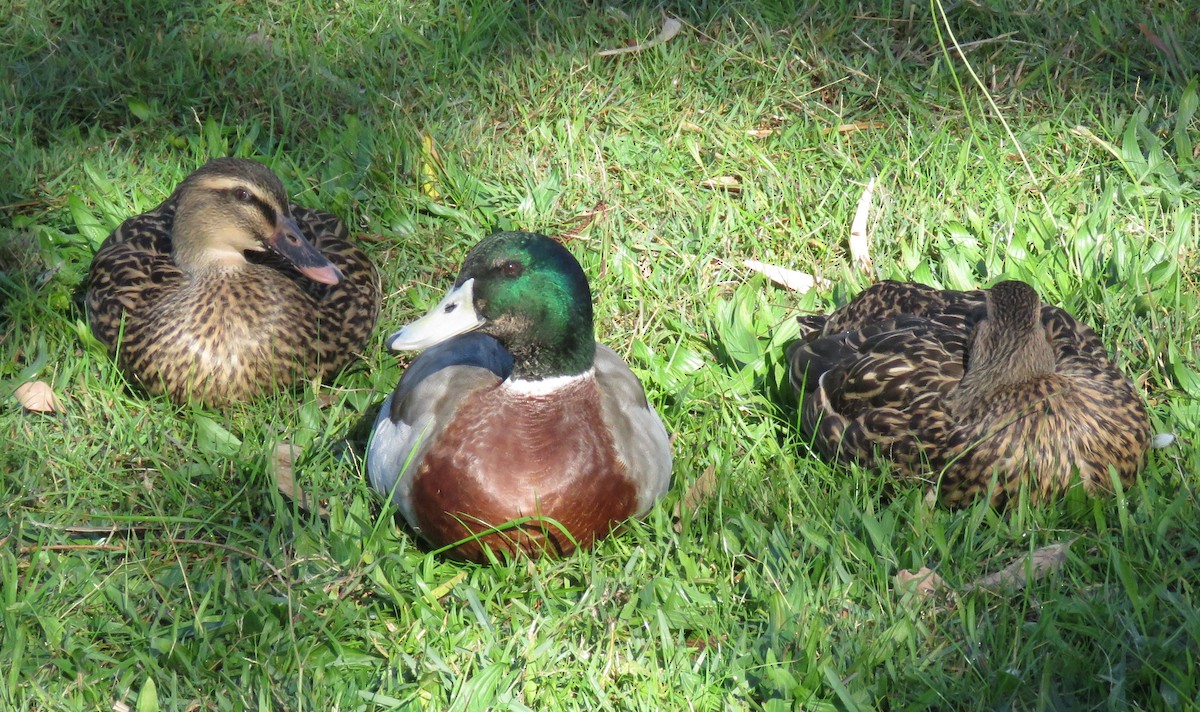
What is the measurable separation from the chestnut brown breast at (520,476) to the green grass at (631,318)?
12 cm

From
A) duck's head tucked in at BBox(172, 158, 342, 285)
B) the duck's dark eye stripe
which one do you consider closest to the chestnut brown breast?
duck's head tucked in at BBox(172, 158, 342, 285)

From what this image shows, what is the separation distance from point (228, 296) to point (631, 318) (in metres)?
1.34

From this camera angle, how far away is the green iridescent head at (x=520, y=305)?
128 inches

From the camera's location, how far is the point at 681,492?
366 centimetres

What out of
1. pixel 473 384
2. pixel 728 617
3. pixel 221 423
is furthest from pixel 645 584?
pixel 221 423

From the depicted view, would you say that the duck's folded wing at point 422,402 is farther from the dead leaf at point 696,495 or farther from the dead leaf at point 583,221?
the dead leaf at point 583,221

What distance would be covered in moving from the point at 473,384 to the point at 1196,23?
3428 millimetres

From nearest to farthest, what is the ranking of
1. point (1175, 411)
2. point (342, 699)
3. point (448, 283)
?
point (342, 699), point (1175, 411), point (448, 283)

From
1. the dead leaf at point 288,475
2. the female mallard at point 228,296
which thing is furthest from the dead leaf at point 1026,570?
the female mallard at point 228,296

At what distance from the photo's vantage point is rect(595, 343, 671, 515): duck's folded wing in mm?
3432

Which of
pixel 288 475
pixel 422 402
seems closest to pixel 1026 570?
pixel 422 402

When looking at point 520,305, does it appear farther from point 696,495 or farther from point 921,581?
point 921,581

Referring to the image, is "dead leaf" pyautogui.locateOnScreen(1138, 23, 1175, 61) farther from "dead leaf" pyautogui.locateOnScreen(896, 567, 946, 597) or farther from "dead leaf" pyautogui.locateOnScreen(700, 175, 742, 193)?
"dead leaf" pyautogui.locateOnScreen(896, 567, 946, 597)

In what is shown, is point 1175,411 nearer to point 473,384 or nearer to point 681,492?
point 681,492
